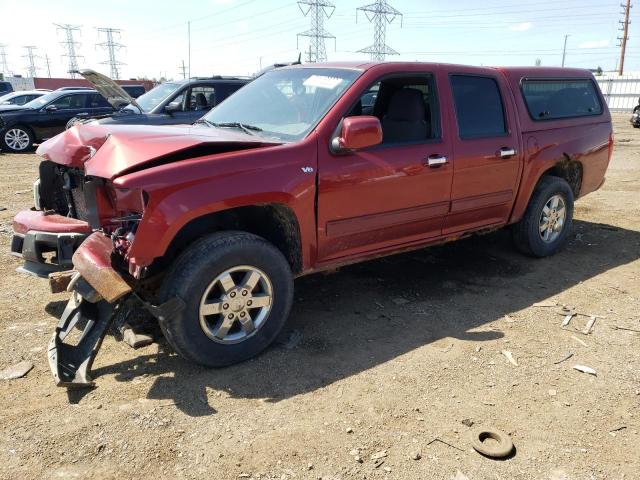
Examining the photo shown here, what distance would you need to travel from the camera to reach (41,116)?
1388cm

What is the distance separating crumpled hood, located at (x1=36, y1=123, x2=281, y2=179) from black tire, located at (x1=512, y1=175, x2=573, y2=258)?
3.05 meters

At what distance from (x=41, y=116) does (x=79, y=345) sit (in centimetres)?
1269

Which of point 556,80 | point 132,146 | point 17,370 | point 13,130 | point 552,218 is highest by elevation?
point 556,80

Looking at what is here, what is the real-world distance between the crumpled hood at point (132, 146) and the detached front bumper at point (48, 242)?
0.45 m

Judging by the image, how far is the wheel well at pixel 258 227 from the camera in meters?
3.46

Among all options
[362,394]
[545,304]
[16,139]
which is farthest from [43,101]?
[362,394]

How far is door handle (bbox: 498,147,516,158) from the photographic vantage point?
4.73 m

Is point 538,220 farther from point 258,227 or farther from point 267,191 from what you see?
point 267,191

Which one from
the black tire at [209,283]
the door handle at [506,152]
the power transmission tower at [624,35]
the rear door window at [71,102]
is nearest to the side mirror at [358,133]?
the black tire at [209,283]

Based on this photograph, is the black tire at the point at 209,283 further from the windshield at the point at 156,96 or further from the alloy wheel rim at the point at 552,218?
the windshield at the point at 156,96

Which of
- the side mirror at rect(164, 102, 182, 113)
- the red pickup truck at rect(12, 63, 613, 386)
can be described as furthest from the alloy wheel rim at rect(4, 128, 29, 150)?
the red pickup truck at rect(12, 63, 613, 386)

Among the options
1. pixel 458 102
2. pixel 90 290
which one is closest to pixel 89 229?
pixel 90 290

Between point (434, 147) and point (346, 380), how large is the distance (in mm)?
2007

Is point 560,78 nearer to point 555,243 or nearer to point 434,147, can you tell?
point 555,243
